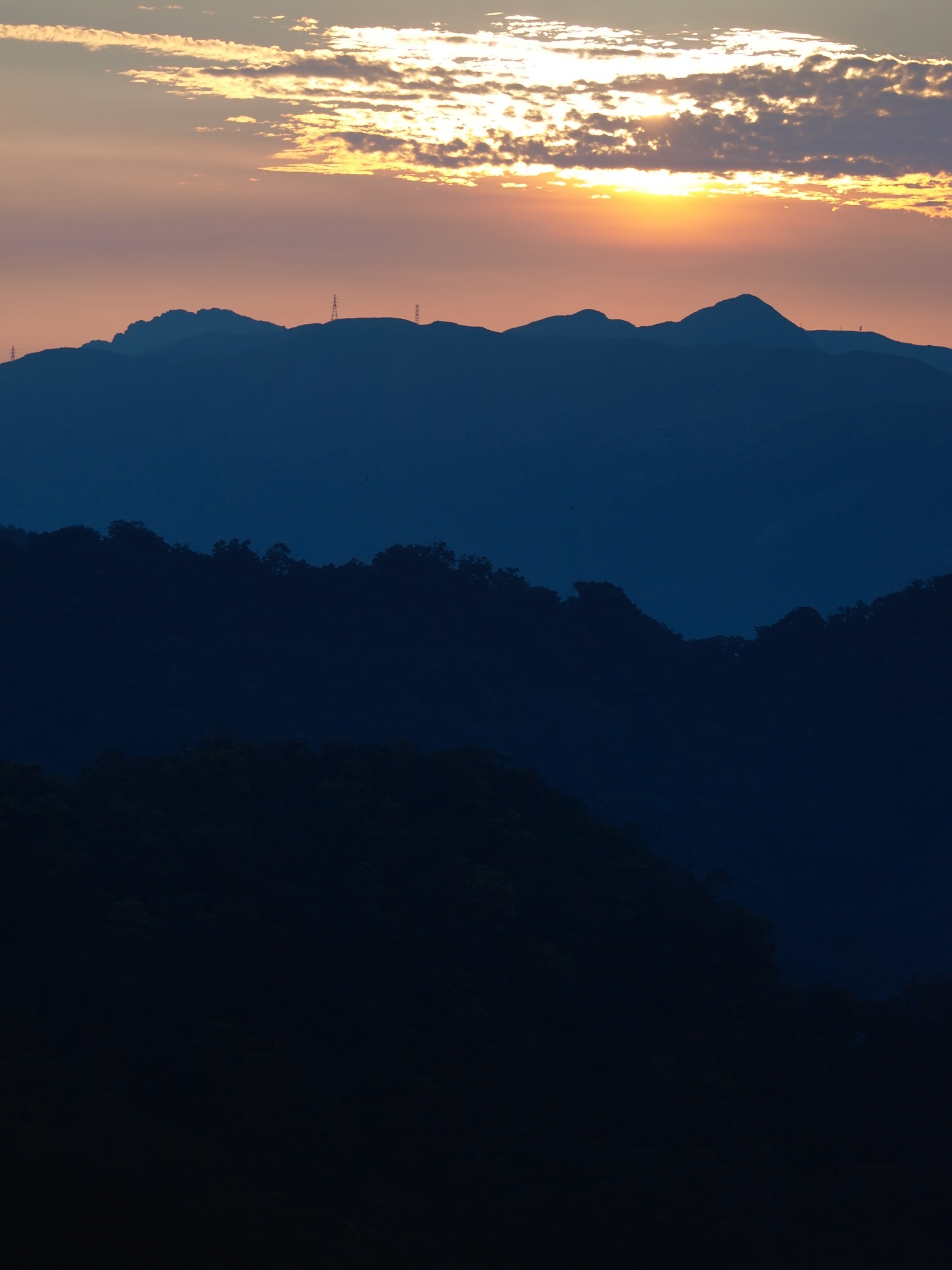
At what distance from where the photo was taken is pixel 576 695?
→ 2415 inches

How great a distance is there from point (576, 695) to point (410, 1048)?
37.9 meters

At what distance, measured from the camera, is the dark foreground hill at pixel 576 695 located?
165 feet

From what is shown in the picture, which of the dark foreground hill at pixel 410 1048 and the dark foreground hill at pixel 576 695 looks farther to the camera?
the dark foreground hill at pixel 576 695

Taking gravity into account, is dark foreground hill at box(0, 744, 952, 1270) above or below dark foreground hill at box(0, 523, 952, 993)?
above

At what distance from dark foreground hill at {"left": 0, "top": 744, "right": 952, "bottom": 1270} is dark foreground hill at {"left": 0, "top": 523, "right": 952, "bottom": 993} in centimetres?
1761

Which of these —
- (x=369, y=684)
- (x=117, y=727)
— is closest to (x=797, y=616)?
(x=369, y=684)

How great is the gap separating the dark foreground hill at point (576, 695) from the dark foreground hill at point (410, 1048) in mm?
17608

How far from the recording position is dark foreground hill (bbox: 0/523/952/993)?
5022cm

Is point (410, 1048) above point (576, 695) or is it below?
above

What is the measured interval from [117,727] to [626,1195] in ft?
113

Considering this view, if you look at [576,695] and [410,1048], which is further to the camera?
[576,695]

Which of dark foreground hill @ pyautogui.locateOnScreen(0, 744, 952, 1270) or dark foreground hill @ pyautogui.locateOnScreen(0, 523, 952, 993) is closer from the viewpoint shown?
dark foreground hill @ pyautogui.locateOnScreen(0, 744, 952, 1270)

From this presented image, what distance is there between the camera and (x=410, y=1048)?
24.3 m

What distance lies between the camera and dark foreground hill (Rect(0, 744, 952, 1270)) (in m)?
18.5
